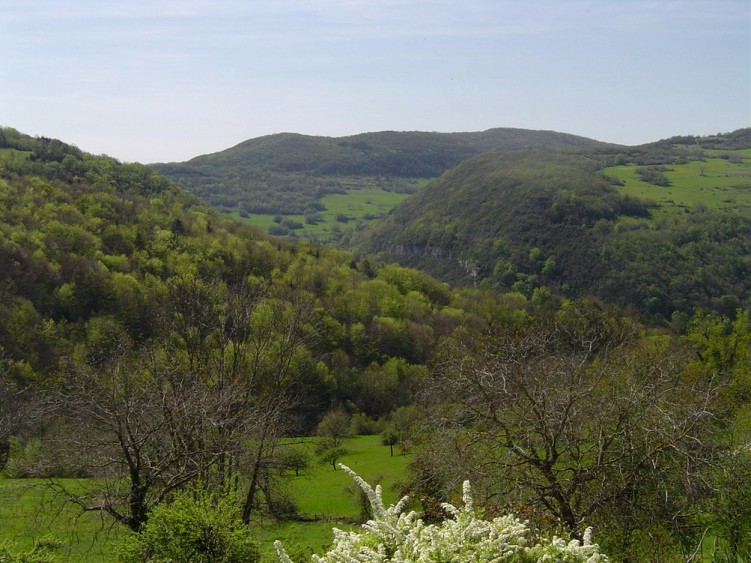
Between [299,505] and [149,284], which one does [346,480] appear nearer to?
[299,505]

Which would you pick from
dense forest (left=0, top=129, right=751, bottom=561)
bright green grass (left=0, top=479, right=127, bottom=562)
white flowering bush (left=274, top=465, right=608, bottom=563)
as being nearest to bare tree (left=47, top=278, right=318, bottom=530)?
dense forest (left=0, top=129, right=751, bottom=561)

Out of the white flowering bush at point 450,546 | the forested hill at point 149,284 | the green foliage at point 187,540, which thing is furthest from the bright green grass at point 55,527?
the white flowering bush at point 450,546

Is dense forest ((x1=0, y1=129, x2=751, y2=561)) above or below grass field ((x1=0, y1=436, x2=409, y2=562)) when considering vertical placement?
above

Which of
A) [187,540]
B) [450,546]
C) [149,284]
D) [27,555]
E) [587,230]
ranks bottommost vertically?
[587,230]

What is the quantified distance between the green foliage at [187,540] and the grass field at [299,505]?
0.85 metres

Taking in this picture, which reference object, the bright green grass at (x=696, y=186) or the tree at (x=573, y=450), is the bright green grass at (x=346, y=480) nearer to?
the tree at (x=573, y=450)

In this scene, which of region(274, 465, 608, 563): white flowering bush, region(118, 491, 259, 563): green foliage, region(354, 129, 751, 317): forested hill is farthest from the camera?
region(354, 129, 751, 317): forested hill

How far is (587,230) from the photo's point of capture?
408 ft

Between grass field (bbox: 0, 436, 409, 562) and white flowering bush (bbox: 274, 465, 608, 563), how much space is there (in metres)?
5.65

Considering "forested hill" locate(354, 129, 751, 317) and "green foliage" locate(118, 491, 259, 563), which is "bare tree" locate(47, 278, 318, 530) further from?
"forested hill" locate(354, 129, 751, 317)

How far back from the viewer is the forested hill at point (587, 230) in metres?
Answer: 107

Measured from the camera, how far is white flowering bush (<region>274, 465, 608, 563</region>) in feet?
22.6

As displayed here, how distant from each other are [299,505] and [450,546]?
90.8 feet

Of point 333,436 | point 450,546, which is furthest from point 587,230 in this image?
point 450,546
